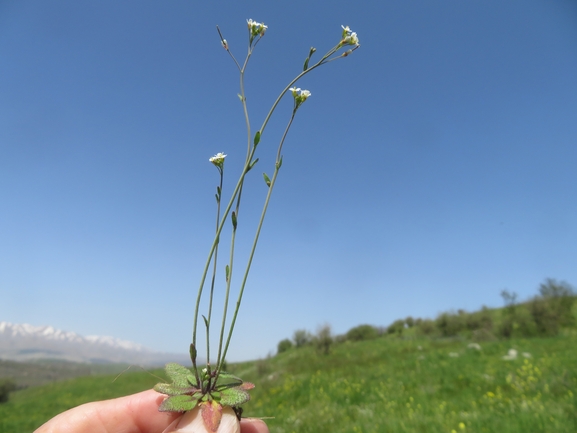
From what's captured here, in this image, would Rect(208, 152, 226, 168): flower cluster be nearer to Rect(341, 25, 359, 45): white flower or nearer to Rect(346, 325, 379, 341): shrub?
Rect(341, 25, 359, 45): white flower

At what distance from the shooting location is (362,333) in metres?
30.0

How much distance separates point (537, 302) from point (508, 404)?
17316 millimetres

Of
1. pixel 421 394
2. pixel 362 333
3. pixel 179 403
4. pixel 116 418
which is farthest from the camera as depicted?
pixel 362 333

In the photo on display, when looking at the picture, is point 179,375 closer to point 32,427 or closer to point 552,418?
point 552,418

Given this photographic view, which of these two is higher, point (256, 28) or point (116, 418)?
point (256, 28)

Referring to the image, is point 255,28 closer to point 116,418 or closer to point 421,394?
point 116,418

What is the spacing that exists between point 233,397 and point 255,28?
1.61m

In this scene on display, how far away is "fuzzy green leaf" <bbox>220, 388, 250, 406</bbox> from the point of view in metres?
1.38

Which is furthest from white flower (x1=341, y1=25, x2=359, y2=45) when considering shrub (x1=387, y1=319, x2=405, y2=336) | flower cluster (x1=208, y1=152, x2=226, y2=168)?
shrub (x1=387, y1=319, x2=405, y2=336)

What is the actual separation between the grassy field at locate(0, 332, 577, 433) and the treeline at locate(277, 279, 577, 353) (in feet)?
11.0

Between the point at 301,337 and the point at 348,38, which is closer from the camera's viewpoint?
the point at 348,38

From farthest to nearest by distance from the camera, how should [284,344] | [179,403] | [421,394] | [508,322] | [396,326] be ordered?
[396,326], [284,344], [508,322], [421,394], [179,403]

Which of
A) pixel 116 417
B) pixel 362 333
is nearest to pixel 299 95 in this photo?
pixel 116 417

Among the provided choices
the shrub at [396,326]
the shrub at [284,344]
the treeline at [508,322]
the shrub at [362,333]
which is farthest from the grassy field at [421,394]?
the shrub at [396,326]
